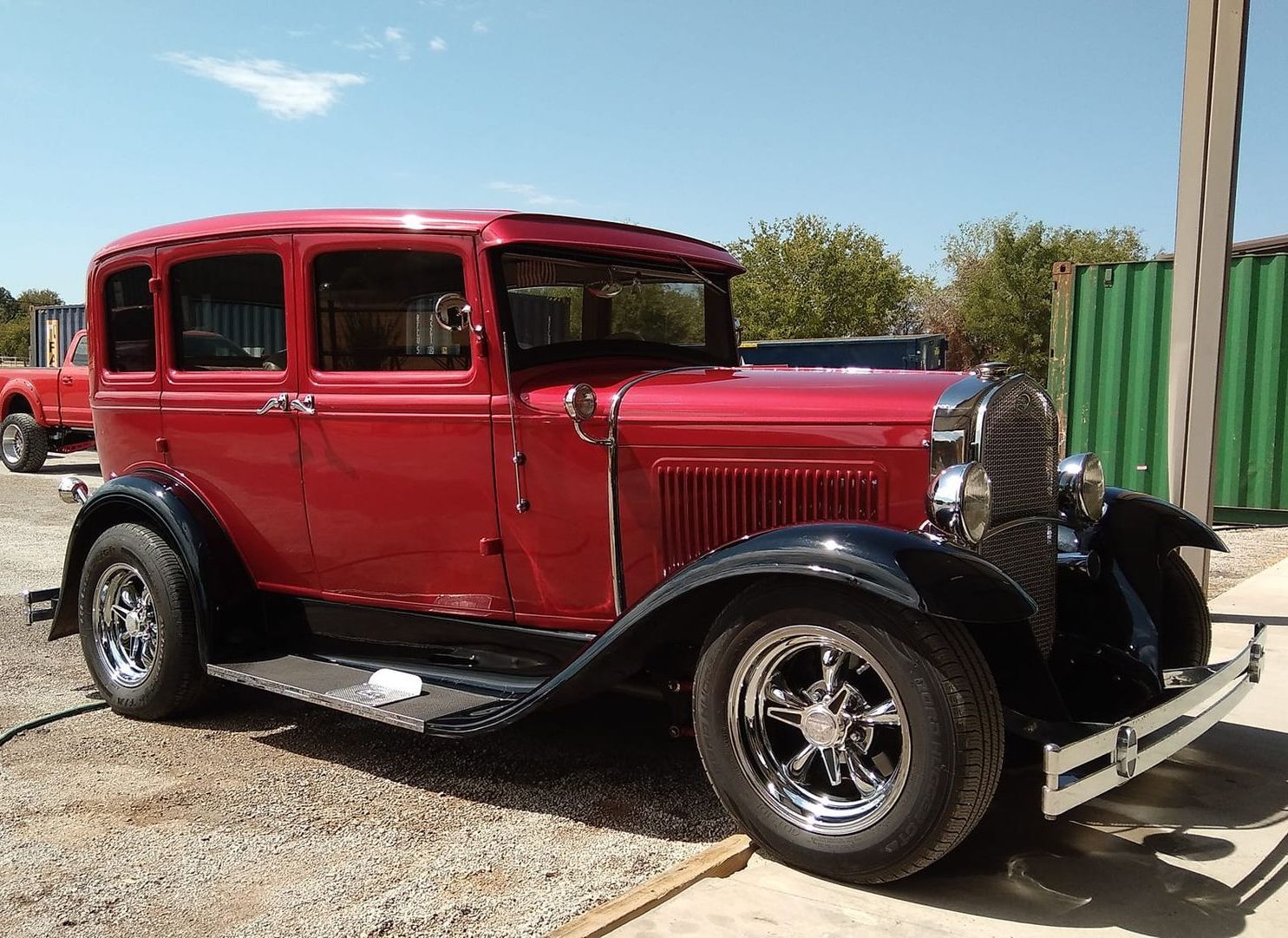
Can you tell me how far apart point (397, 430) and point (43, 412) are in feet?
45.1

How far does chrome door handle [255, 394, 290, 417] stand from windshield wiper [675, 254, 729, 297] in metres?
1.58

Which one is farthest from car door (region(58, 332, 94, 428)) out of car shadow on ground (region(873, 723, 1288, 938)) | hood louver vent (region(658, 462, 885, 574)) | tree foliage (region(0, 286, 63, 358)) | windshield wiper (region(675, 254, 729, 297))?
tree foliage (region(0, 286, 63, 358))

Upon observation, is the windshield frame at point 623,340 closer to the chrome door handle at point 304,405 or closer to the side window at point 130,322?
the chrome door handle at point 304,405

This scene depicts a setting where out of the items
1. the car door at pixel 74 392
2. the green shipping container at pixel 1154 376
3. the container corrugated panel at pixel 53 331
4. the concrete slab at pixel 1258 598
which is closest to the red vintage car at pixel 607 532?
the concrete slab at pixel 1258 598

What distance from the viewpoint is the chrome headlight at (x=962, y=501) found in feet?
9.35

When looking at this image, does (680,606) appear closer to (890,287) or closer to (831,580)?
(831,580)

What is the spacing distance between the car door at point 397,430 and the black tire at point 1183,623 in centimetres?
234

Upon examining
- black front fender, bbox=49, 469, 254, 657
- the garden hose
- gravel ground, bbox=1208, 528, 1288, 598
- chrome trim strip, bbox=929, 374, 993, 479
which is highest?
chrome trim strip, bbox=929, 374, 993, 479

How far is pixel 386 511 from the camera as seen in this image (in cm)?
384

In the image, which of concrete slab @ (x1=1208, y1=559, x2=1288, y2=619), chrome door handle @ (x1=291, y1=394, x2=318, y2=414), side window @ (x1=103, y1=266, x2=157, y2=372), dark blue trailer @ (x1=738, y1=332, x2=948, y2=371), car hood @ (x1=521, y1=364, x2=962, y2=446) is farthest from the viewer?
dark blue trailer @ (x1=738, y1=332, x2=948, y2=371)

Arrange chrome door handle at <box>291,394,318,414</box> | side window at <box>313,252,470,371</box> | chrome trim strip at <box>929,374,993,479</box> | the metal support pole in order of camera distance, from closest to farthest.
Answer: chrome trim strip at <box>929,374,993,479</box>, side window at <box>313,252,470,371</box>, chrome door handle at <box>291,394,318,414</box>, the metal support pole

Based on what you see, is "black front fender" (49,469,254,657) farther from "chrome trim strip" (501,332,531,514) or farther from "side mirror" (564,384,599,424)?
"side mirror" (564,384,599,424)

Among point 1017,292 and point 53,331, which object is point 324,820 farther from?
point 1017,292

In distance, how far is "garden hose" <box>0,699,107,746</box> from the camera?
13.2 ft
